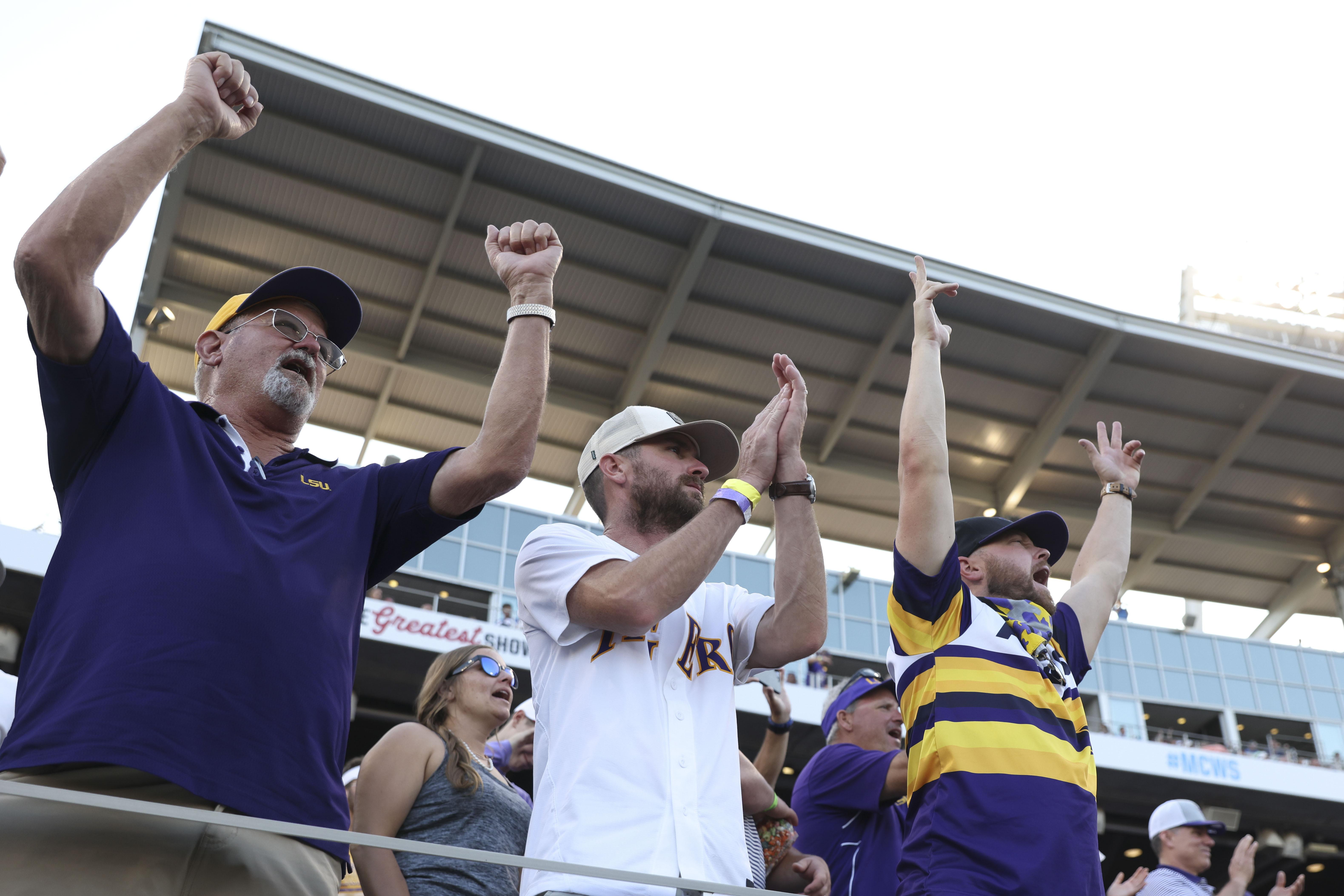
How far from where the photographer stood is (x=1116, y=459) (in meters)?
3.73

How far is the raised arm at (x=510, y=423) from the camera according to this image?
1.92m

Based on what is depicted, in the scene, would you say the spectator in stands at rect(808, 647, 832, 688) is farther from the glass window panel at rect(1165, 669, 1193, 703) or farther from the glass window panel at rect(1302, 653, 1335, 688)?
the glass window panel at rect(1302, 653, 1335, 688)

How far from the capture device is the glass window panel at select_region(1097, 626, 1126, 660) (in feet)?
87.0

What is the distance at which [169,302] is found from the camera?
19906 mm

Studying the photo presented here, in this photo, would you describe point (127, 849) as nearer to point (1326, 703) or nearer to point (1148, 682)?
point (1148, 682)

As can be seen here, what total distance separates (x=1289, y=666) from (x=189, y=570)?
31.6 metres

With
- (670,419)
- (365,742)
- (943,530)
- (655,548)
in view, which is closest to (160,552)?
(655,548)

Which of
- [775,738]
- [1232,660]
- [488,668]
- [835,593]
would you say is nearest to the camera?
[488,668]

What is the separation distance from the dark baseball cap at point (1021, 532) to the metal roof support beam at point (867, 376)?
1713 cm

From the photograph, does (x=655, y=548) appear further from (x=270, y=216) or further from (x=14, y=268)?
(x=270, y=216)

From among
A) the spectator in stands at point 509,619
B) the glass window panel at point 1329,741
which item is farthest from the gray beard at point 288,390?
the glass window panel at point 1329,741

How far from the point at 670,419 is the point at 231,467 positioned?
3.64 feet

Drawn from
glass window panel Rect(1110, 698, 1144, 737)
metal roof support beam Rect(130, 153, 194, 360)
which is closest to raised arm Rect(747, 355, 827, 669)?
metal roof support beam Rect(130, 153, 194, 360)

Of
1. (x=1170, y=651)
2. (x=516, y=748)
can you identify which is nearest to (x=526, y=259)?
(x=516, y=748)
